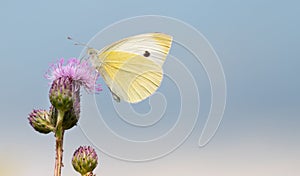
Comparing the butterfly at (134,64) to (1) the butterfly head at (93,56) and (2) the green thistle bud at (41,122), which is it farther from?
(2) the green thistle bud at (41,122)

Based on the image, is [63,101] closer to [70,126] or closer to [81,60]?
[70,126]

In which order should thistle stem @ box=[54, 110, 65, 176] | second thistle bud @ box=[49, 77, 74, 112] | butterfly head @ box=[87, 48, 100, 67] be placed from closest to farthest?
thistle stem @ box=[54, 110, 65, 176] → second thistle bud @ box=[49, 77, 74, 112] → butterfly head @ box=[87, 48, 100, 67]

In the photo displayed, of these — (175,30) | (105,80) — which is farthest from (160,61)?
(105,80)

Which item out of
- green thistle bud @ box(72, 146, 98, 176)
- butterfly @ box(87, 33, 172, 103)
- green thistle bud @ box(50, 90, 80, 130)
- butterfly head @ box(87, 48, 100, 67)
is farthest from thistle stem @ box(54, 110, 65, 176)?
butterfly @ box(87, 33, 172, 103)

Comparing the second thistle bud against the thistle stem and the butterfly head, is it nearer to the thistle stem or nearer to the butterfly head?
the thistle stem

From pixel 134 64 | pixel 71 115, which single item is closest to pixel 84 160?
pixel 71 115

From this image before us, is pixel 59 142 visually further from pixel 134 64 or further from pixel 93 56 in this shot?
pixel 134 64

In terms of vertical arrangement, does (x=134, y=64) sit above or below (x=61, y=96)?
above
